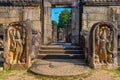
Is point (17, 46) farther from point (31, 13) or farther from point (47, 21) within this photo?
point (47, 21)

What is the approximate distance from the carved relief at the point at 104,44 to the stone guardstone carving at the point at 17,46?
2251 millimetres

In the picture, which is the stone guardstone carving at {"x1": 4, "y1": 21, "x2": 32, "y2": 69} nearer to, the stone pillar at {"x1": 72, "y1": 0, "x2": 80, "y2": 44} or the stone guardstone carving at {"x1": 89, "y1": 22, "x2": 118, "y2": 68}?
the stone guardstone carving at {"x1": 89, "y1": 22, "x2": 118, "y2": 68}

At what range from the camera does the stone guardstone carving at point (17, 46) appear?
22.7ft

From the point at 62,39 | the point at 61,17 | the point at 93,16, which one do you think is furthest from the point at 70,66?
the point at 61,17

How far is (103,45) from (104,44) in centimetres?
5

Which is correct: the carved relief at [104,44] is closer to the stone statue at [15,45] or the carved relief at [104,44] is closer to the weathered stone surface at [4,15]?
the stone statue at [15,45]

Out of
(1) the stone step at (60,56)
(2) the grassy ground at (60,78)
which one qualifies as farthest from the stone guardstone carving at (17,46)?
(1) the stone step at (60,56)

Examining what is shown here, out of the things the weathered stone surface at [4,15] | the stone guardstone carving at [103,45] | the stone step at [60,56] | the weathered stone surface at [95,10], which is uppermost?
the weathered stone surface at [95,10]

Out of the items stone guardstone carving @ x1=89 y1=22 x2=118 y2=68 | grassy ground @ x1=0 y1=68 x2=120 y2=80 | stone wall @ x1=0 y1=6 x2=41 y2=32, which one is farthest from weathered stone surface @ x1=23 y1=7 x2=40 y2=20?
grassy ground @ x1=0 y1=68 x2=120 y2=80

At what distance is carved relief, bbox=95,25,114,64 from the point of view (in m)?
7.00

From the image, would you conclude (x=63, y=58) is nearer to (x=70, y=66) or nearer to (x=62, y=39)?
(x=70, y=66)

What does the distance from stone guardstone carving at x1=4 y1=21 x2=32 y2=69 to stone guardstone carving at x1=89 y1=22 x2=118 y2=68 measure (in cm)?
212

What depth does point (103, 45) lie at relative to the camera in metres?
6.97

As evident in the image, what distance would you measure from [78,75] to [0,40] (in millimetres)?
4101
